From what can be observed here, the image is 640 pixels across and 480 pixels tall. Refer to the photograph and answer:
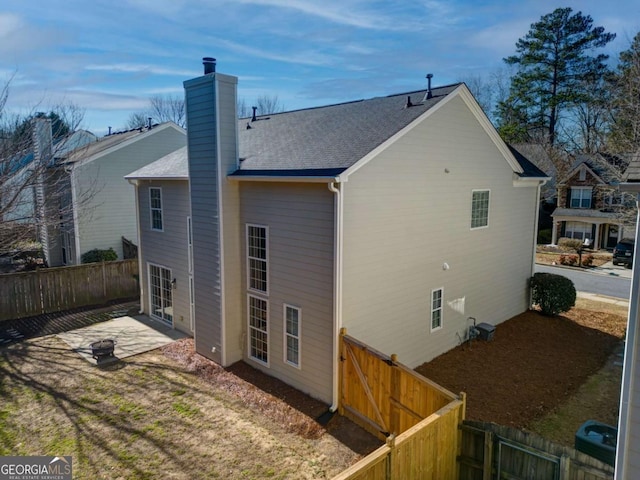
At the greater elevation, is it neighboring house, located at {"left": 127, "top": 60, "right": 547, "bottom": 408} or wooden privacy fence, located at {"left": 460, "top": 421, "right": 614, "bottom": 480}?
neighboring house, located at {"left": 127, "top": 60, "right": 547, "bottom": 408}

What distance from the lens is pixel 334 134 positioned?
11023 mm

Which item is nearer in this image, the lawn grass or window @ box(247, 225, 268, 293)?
the lawn grass

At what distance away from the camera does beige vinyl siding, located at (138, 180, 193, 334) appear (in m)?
13.2

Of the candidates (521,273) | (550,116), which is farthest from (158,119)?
(521,273)

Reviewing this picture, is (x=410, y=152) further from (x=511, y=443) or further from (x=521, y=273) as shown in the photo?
(x=521, y=273)

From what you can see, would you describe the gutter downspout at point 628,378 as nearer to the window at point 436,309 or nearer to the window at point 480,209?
the window at point 436,309

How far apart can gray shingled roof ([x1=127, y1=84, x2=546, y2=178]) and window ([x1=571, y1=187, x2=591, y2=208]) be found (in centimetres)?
2142

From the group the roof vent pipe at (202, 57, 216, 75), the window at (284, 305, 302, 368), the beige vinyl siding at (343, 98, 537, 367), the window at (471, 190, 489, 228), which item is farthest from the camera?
the window at (471, 190, 489, 228)

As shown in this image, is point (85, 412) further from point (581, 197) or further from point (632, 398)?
point (581, 197)

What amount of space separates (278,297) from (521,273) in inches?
394

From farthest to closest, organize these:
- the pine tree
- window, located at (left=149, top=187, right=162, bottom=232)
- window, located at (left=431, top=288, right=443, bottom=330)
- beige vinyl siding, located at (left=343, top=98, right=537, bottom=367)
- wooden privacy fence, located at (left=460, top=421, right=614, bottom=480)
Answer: the pine tree → window, located at (left=149, top=187, right=162, bottom=232) → window, located at (left=431, top=288, right=443, bottom=330) → beige vinyl siding, located at (left=343, top=98, right=537, bottom=367) → wooden privacy fence, located at (left=460, top=421, right=614, bottom=480)

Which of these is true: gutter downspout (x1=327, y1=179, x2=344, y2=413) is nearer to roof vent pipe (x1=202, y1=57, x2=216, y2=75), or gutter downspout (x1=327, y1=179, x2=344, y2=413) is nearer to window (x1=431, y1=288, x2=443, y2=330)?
window (x1=431, y1=288, x2=443, y2=330)

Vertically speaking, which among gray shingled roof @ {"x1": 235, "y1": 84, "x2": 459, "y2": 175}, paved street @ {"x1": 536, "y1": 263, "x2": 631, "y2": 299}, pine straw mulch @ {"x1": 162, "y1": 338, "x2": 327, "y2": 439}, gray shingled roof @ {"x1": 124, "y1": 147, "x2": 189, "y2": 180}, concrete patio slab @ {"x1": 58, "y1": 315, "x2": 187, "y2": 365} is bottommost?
paved street @ {"x1": 536, "y1": 263, "x2": 631, "y2": 299}

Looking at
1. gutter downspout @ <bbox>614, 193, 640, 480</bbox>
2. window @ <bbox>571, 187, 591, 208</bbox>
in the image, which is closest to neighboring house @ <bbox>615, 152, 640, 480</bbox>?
gutter downspout @ <bbox>614, 193, 640, 480</bbox>
